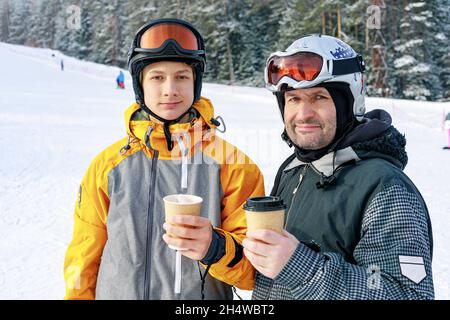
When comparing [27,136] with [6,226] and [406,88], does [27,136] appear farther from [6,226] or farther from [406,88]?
[406,88]

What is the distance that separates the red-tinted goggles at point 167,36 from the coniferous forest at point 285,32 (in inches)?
606

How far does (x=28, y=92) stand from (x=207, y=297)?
22558 mm

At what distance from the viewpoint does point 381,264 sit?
186 centimetres

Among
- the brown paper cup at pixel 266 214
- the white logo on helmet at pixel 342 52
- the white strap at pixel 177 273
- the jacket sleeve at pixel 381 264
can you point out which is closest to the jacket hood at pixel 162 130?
the white strap at pixel 177 273

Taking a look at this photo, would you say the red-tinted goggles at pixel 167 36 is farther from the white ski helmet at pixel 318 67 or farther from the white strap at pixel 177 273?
the white strap at pixel 177 273

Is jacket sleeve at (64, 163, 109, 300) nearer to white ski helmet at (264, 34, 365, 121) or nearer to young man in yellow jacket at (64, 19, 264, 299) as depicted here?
young man in yellow jacket at (64, 19, 264, 299)

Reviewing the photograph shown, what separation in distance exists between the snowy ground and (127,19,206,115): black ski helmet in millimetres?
2634

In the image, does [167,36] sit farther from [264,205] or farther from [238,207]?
[264,205]

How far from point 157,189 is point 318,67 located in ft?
3.49

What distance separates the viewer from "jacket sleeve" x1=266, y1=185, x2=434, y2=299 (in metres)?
1.81

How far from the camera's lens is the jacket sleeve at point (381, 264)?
1.81m

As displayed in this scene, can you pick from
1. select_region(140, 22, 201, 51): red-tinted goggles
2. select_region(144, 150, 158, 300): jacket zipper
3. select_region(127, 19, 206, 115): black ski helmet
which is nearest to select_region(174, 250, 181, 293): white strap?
select_region(144, 150, 158, 300): jacket zipper

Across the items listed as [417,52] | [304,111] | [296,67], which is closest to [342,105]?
[304,111]

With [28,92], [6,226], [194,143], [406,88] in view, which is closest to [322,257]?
[194,143]
